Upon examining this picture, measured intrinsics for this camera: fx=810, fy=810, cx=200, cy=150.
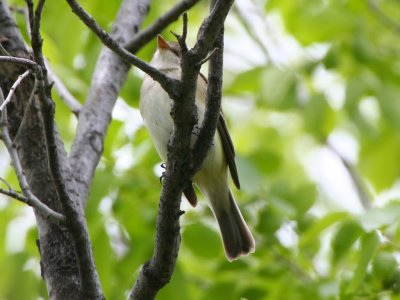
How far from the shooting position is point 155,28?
4.52 m

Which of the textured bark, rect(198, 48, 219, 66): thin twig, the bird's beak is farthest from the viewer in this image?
the bird's beak

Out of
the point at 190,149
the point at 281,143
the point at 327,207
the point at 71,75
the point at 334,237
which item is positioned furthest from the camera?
the point at 327,207

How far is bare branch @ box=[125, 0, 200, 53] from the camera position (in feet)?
14.6

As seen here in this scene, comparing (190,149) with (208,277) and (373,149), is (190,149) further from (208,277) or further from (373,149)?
(373,149)

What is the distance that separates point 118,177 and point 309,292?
1.22m

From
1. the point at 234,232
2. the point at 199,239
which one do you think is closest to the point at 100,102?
the point at 199,239

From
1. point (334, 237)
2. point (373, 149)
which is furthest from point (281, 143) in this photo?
point (334, 237)

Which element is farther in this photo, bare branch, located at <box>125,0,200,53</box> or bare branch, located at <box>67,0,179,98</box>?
bare branch, located at <box>125,0,200,53</box>

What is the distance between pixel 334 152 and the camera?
22.6 ft

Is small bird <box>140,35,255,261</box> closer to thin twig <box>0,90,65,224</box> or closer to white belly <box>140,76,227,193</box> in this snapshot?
white belly <box>140,76,227,193</box>

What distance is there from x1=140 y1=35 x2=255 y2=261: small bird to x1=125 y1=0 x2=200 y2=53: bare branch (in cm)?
19

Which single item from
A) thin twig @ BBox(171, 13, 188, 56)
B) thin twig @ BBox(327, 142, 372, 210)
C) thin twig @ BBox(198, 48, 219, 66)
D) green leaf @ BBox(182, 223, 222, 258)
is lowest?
thin twig @ BBox(171, 13, 188, 56)

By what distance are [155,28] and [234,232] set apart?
4.08ft

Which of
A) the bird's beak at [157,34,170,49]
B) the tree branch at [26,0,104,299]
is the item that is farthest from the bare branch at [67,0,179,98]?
the bird's beak at [157,34,170,49]
